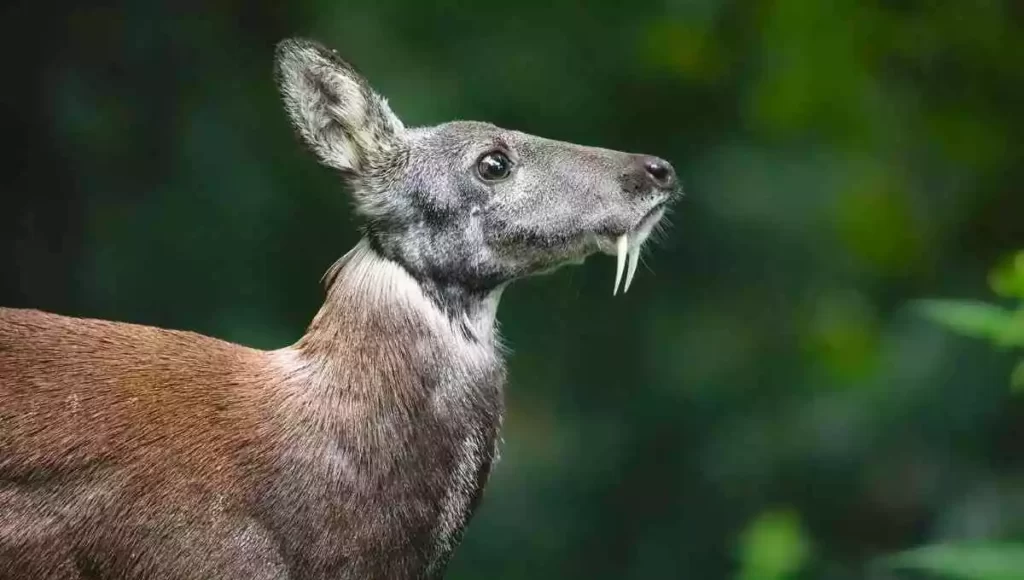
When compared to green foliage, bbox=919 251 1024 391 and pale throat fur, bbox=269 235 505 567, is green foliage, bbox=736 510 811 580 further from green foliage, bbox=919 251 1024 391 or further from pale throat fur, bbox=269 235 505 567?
pale throat fur, bbox=269 235 505 567

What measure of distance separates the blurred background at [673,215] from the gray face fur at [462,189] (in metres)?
2.32

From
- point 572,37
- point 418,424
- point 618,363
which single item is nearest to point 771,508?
point 618,363

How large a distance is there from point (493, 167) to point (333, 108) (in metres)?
0.43

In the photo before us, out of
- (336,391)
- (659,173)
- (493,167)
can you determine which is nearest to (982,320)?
(659,173)

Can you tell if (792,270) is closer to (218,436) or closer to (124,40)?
(124,40)

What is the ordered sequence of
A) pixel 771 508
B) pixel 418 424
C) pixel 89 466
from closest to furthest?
pixel 89 466 < pixel 418 424 < pixel 771 508

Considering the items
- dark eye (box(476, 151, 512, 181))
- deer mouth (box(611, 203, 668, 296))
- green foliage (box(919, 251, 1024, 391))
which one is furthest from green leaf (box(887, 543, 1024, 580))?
dark eye (box(476, 151, 512, 181))

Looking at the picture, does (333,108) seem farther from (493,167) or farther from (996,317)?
(996,317)

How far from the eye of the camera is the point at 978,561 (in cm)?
323

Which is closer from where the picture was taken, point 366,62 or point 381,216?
point 381,216

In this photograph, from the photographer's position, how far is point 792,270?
250 inches

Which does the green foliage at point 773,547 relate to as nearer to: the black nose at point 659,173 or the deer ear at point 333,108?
the black nose at point 659,173

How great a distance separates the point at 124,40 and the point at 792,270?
10.4ft

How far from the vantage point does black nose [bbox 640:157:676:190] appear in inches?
140
